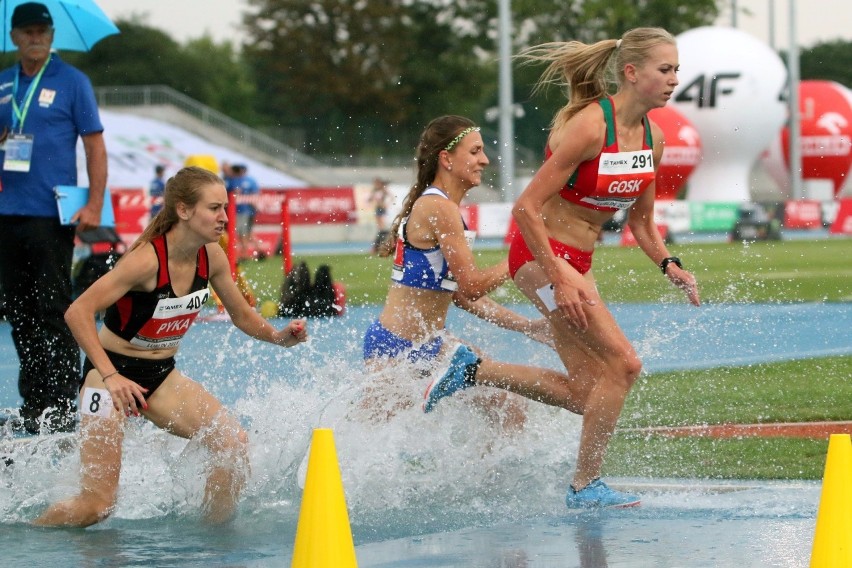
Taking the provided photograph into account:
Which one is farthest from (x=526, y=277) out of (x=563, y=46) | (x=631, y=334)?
(x=631, y=334)

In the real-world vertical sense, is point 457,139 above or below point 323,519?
above

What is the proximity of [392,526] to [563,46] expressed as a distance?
90.3 inches

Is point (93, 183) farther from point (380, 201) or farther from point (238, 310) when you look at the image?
point (380, 201)

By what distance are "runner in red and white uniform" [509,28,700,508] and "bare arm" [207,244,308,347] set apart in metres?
1.04

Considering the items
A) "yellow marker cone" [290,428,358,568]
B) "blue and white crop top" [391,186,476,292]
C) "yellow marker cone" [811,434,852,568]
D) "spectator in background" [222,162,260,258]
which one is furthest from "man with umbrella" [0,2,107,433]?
"spectator in background" [222,162,260,258]

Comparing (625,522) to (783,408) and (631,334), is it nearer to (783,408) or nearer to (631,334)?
(783,408)

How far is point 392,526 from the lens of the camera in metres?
5.62

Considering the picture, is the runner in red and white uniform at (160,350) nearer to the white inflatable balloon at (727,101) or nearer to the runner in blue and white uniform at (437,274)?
the runner in blue and white uniform at (437,274)

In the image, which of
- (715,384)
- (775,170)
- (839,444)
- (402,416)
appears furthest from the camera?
(775,170)

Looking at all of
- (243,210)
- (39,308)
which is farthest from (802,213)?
(39,308)

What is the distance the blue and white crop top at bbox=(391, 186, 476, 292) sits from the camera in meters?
6.60

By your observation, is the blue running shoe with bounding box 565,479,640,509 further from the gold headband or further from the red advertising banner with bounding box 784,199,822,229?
the red advertising banner with bounding box 784,199,822,229

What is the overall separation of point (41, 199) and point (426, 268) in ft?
9.32

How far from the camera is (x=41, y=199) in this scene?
8242 millimetres
